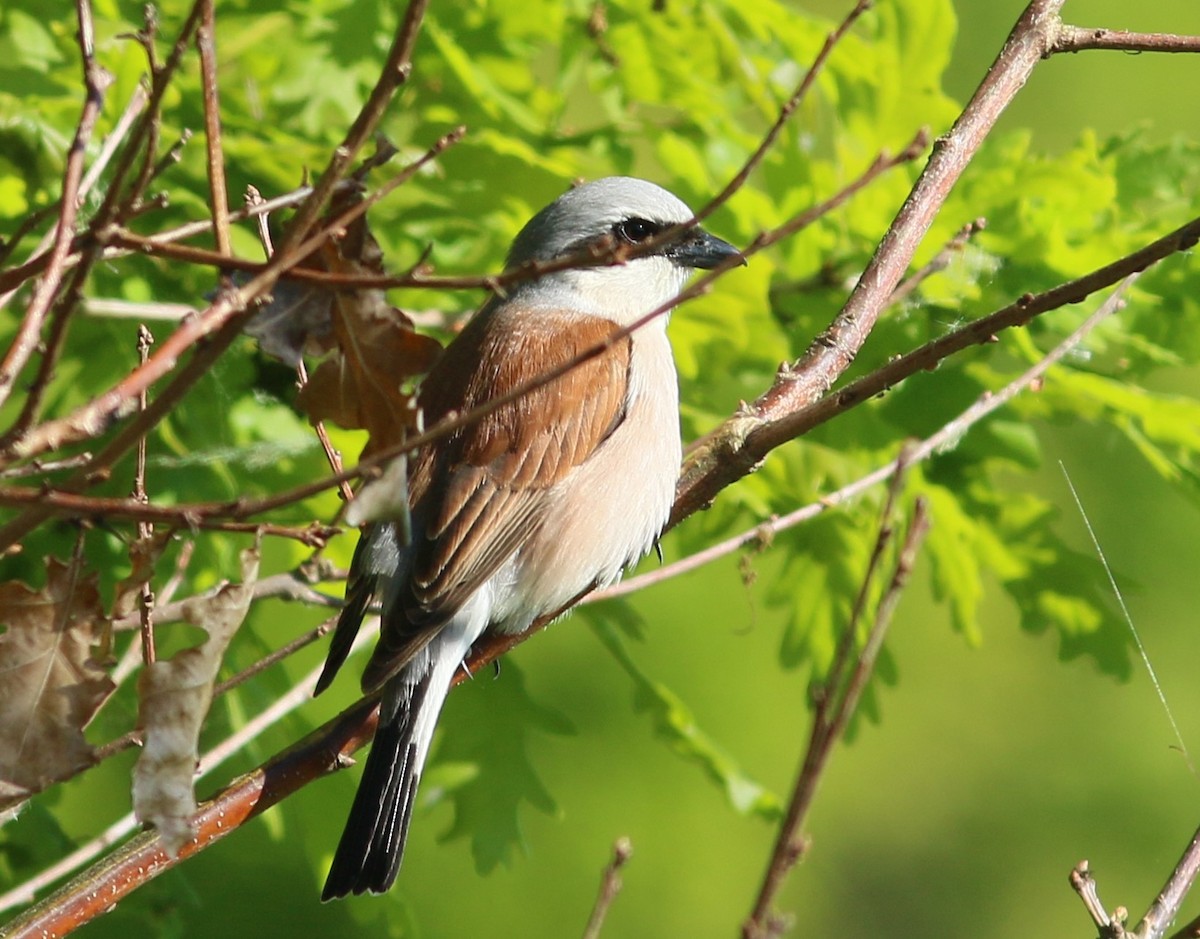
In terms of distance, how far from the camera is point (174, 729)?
64.7 inches

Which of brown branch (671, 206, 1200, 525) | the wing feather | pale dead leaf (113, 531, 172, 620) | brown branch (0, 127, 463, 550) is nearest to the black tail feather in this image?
the wing feather

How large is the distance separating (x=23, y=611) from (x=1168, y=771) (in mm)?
5226

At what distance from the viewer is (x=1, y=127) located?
9.16 feet

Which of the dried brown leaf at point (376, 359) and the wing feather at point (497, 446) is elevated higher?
the wing feather at point (497, 446)

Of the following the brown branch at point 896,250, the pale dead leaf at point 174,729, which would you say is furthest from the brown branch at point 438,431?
the brown branch at point 896,250

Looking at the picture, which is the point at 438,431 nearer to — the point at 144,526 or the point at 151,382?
the point at 151,382

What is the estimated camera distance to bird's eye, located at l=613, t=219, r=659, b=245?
342 cm

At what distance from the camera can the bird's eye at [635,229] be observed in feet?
11.2

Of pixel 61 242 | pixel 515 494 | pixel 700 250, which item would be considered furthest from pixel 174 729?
pixel 700 250

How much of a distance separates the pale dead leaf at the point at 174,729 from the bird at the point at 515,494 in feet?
3.23

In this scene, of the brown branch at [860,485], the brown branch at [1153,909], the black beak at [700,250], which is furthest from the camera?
the black beak at [700,250]

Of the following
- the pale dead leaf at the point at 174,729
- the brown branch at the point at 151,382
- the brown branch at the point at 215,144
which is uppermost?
the brown branch at the point at 215,144

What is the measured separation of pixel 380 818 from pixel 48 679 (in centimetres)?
110

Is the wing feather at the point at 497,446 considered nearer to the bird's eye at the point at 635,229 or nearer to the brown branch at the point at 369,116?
the bird's eye at the point at 635,229
